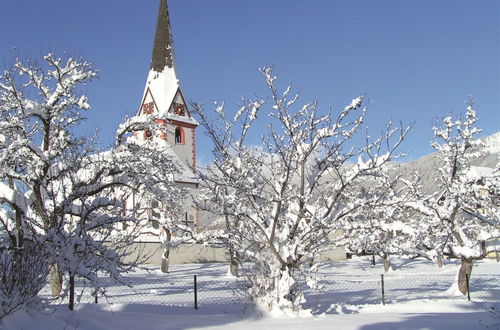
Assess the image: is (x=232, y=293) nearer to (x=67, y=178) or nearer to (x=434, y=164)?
(x=67, y=178)

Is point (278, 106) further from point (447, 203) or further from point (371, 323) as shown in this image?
point (447, 203)

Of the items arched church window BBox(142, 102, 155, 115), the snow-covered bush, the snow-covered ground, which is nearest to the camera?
the snow-covered bush

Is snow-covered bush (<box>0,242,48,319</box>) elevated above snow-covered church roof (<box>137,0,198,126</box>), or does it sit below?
below

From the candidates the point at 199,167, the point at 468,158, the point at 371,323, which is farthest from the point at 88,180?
the point at 468,158

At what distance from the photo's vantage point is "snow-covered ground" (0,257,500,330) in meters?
8.83

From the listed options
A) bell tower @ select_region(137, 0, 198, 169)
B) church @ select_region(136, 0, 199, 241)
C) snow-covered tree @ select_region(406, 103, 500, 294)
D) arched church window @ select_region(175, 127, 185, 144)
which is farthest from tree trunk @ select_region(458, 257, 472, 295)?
arched church window @ select_region(175, 127, 185, 144)

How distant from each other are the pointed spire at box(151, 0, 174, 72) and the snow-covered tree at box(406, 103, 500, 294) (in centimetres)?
3307

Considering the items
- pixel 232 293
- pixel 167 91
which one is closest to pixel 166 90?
pixel 167 91

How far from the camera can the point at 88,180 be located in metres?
13.8

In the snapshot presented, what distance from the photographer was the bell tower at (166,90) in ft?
148

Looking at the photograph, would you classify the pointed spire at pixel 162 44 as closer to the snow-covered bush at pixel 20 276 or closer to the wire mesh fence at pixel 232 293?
the wire mesh fence at pixel 232 293

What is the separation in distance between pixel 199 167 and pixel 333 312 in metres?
4.66

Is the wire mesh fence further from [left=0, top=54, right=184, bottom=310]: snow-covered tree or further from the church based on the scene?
the church

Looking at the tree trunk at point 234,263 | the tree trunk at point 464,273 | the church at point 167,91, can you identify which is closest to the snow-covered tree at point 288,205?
the tree trunk at point 234,263
